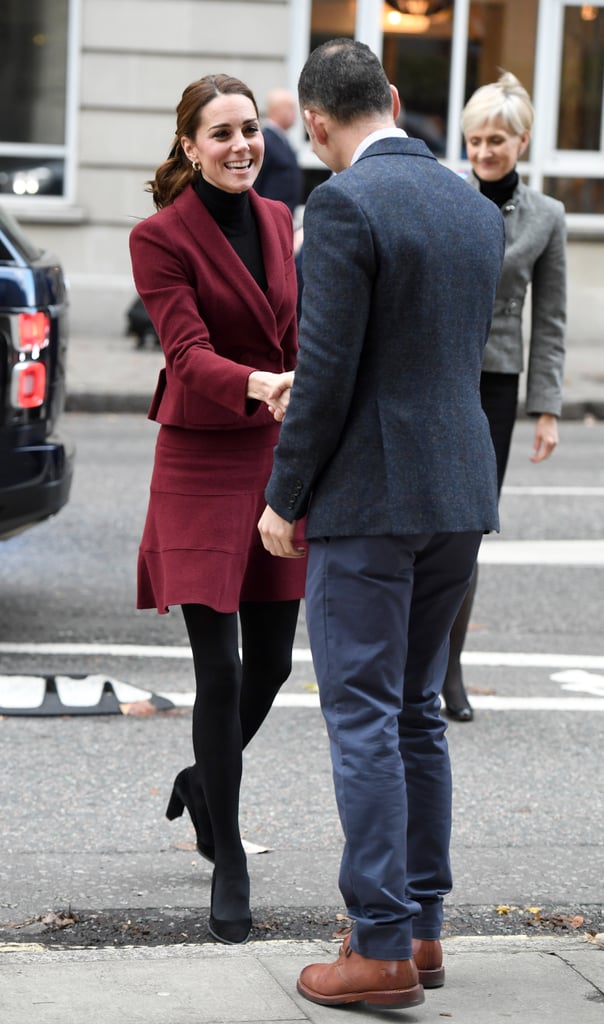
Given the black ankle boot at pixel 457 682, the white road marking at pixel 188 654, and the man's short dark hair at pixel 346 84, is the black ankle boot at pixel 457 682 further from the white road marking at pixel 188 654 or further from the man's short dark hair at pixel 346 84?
the man's short dark hair at pixel 346 84

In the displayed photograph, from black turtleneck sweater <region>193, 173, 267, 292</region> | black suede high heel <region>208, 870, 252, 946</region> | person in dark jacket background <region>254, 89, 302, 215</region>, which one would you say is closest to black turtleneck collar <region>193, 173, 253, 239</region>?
black turtleneck sweater <region>193, 173, 267, 292</region>

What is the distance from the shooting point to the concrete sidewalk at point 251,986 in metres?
3.22

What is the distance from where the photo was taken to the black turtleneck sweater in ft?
12.7

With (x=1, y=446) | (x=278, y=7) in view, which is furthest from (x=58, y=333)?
(x=278, y=7)

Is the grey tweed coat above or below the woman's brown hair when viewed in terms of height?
below

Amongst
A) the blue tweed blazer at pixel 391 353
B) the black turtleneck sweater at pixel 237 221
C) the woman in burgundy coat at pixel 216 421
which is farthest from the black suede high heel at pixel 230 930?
the black turtleneck sweater at pixel 237 221

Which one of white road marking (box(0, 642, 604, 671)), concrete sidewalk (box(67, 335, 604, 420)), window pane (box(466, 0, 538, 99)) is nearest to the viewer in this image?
white road marking (box(0, 642, 604, 671))

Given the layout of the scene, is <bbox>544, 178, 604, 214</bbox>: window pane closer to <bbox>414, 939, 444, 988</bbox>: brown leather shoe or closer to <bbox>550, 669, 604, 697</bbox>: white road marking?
<bbox>550, 669, 604, 697</bbox>: white road marking

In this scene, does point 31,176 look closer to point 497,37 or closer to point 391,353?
point 497,37

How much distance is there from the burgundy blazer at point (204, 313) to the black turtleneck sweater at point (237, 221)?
23 mm

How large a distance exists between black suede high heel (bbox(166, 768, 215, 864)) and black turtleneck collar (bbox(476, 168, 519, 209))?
2.25 meters

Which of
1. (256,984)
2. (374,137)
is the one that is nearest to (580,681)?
(256,984)

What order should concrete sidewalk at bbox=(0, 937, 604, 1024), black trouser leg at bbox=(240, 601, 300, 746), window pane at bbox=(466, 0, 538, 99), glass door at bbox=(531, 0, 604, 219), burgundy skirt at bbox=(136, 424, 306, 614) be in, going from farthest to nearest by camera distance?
glass door at bbox=(531, 0, 604, 219) < window pane at bbox=(466, 0, 538, 99) < black trouser leg at bbox=(240, 601, 300, 746) < burgundy skirt at bbox=(136, 424, 306, 614) < concrete sidewalk at bbox=(0, 937, 604, 1024)

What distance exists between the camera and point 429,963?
3.46 metres
